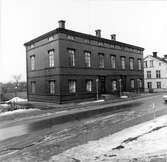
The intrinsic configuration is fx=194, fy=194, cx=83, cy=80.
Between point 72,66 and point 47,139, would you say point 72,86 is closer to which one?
point 72,66

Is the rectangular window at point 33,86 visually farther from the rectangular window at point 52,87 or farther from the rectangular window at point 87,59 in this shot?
the rectangular window at point 87,59

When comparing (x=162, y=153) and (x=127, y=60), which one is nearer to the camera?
(x=162, y=153)

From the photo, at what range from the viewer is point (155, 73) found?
169 ft

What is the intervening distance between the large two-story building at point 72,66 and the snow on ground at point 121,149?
16.2m

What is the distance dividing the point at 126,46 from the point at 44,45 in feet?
54.1

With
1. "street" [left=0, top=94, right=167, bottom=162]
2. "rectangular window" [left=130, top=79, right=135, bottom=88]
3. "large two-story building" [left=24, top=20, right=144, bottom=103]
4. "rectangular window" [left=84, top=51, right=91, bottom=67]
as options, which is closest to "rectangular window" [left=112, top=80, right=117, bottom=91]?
"large two-story building" [left=24, top=20, right=144, bottom=103]

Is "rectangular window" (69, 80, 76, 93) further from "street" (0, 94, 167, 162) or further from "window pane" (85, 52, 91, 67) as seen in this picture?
"street" (0, 94, 167, 162)

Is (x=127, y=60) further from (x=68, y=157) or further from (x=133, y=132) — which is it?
(x=68, y=157)

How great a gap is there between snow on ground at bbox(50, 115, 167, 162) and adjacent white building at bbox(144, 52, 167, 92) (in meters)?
42.9

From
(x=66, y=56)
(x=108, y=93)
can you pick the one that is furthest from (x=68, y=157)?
(x=108, y=93)

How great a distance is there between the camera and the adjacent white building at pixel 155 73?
4994cm

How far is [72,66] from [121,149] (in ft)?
64.3

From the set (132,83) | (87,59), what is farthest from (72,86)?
(132,83)

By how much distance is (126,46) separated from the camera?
120 ft
